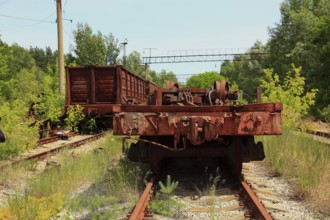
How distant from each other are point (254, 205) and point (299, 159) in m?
3.18

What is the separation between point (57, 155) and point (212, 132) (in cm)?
559

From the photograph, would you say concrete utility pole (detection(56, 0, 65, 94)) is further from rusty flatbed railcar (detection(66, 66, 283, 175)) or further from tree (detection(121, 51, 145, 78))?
tree (detection(121, 51, 145, 78))

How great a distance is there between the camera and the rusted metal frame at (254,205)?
3.81 m

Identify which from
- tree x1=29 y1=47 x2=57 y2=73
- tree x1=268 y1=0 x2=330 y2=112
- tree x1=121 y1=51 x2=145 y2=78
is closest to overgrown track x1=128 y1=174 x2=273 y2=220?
tree x1=268 y1=0 x2=330 y2=112

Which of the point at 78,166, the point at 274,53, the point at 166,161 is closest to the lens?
the point at 78,166

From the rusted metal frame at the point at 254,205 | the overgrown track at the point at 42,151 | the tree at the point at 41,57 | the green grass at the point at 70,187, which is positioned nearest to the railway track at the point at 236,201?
the rusted metal frame at the point at 254,205

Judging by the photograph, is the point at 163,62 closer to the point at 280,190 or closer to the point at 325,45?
the point at 325,45

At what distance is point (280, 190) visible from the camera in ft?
18.4

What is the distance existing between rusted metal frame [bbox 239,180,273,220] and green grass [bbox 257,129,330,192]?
0.86 m

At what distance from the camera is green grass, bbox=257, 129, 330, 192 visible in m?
5.50

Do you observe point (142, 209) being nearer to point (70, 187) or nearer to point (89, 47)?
point (70, 187)

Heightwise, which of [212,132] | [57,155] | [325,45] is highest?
[325,45]

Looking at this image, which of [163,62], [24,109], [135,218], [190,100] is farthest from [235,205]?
[163,62]

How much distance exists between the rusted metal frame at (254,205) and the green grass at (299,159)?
856 mm
